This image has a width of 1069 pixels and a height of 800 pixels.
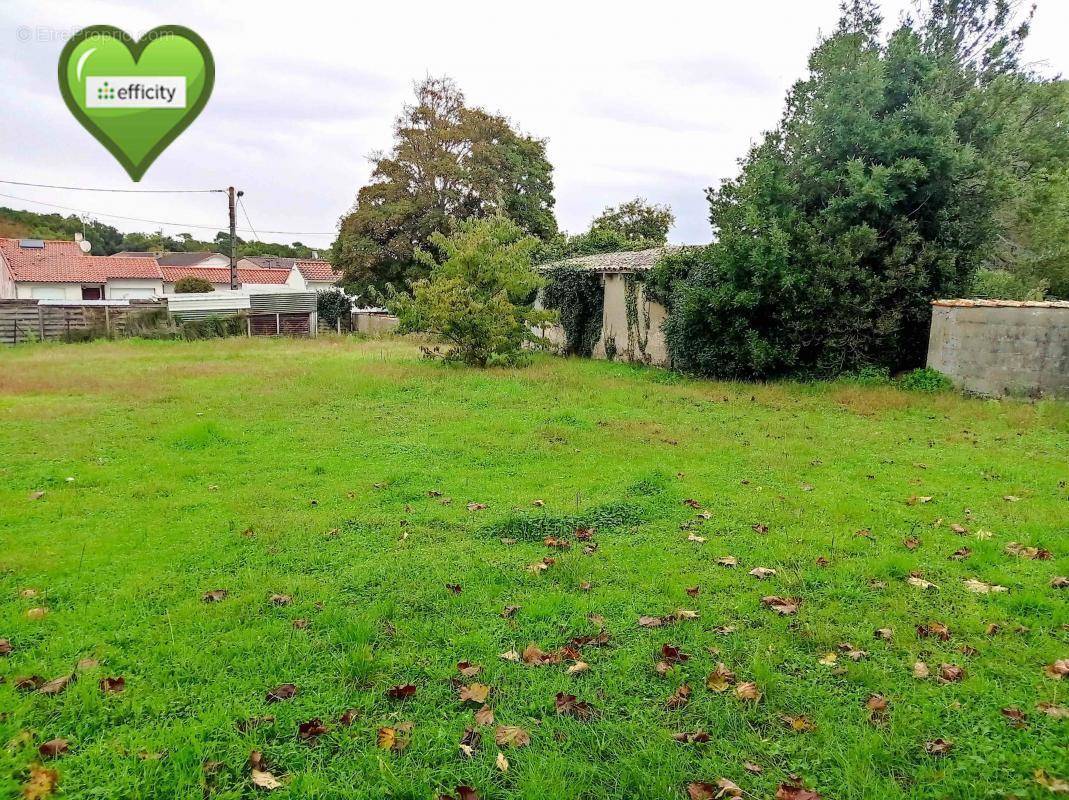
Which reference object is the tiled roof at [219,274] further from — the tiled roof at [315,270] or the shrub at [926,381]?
the shrub at [926,381]

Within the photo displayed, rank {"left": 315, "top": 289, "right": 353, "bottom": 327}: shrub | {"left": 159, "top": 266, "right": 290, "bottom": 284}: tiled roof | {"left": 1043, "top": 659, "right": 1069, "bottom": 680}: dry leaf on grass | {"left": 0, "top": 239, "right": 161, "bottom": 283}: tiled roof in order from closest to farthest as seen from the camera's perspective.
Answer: {"left": 1043, "top": 659, "right": 1069, "bottom": 680}: dry leaf on grass < {"left": 315, "top": 289, "right": 353, "bottom": 327}: shrub < {"left": 0, "top": 239, "right": 161, "bottom": 283}: tiled roof < {"left": 159, "top": 266, "right": 290, "bottom": 284}: tiled roof

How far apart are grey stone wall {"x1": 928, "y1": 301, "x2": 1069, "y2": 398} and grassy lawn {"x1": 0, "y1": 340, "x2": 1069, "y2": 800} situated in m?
2.59

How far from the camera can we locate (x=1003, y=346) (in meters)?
9.84

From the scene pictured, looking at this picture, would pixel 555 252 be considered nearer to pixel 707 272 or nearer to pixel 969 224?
pixel 707 272

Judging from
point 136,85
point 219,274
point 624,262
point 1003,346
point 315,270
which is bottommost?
point 1003,346

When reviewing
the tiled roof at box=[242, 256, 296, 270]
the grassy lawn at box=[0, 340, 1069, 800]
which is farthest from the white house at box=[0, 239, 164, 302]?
the grassy lawn at box=[0, 340, 1069, 800]

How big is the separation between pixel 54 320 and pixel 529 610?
78.2ft

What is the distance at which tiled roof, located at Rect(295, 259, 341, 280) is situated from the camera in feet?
140

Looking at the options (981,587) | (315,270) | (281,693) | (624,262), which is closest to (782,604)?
(981,587)

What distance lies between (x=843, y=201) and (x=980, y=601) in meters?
9.52

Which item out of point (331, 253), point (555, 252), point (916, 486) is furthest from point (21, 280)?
point (916, 486)

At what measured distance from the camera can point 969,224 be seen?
11.5m

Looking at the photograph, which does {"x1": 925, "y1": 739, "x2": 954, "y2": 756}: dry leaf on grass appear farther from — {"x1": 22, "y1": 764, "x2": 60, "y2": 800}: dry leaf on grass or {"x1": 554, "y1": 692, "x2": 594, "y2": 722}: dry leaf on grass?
{"x1": 22, "y1": 764, "x2": 60, "y2": 800}: dry leaf on grass

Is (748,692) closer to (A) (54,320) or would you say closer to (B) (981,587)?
(B) (981,587)
